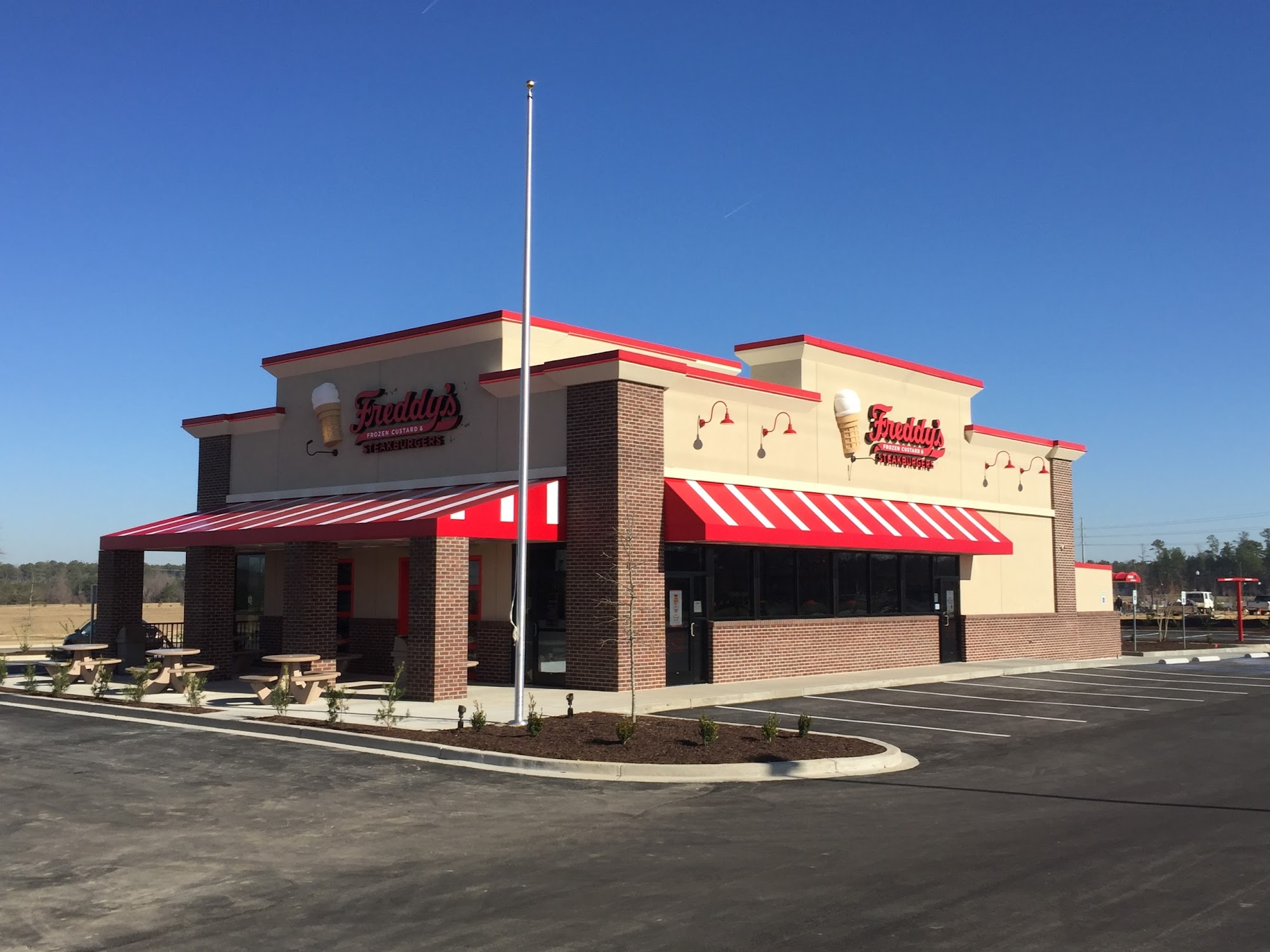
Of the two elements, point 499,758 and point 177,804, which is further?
point 499,758

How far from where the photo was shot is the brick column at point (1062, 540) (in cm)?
A: 3428

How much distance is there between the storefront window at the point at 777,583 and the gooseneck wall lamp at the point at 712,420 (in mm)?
2731

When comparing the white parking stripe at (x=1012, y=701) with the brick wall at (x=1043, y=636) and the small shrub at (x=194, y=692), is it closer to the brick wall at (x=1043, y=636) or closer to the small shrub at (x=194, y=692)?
the brick wall at (x=1043, y=636)

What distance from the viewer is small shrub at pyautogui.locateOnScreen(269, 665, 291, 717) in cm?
1775

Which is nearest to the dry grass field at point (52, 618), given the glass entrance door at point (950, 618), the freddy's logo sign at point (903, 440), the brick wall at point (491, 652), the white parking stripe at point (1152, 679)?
the brick wall at point (491, 652)

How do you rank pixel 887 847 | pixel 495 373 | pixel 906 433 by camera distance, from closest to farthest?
pixel 887 847, pixel 495 373, pixel 906 433

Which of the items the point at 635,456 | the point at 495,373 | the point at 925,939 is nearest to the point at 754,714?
the point at 635,456

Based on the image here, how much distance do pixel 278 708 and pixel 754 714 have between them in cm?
745

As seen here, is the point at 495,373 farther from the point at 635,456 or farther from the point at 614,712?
the point at 614,712

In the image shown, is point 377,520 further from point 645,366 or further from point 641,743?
point 641,743

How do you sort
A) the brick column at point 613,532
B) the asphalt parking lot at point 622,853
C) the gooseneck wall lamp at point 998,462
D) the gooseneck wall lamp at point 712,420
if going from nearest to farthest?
1. the asphalt parking lot at point 622,853
2. the brick column at point 613,532
3. the gooseneck wall lamp at point 712,420
4. the gooseneck wall lamp at point 998,462

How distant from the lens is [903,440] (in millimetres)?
28828

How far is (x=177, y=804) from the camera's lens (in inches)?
448

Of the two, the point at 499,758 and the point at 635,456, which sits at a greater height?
the point at 635,456
